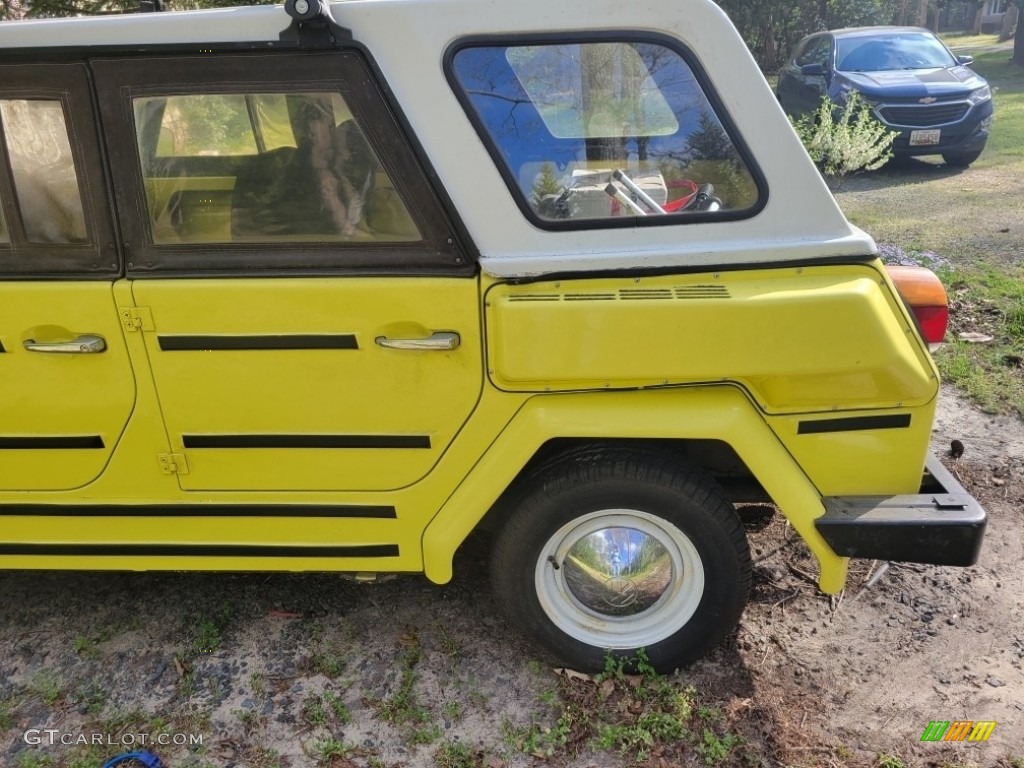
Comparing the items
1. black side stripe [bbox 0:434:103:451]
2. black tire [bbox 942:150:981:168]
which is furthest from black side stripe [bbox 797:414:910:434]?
black tire [bbox 942:150:981:168]

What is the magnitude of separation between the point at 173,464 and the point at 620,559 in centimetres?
138

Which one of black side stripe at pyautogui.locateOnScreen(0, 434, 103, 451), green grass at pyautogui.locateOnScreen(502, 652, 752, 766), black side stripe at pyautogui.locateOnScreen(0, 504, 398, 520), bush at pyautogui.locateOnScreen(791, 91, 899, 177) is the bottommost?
green grass at pyautogui.locateOnScreen(502, 652, 752, 766)

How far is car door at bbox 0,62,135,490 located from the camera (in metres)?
2.07

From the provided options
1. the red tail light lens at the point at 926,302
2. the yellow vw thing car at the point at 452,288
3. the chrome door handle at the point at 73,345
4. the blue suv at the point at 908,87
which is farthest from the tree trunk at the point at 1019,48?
the chrome door handle at the point at 73,345

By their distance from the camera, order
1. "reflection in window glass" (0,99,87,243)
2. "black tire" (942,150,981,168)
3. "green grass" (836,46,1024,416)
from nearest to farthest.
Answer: "reflection in window glass" (0,99,87,243) → "green grass" (836,46,1024,416) → "black tire" (942,150,981,168)

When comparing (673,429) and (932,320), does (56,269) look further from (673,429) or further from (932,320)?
(932,320)

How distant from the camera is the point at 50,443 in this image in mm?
2332

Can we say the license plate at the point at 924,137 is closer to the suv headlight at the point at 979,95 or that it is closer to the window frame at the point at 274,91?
the suv headlight at the point at 979,95

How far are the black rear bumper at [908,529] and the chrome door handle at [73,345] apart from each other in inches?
80.7

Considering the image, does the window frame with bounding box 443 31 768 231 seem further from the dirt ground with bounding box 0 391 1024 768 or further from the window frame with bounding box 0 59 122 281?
the dirt ground with bounding box 0 391 1024 768

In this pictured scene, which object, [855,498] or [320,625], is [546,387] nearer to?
[855,498]

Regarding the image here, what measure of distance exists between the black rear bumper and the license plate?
7928mm

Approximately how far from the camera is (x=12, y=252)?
85.7 inches

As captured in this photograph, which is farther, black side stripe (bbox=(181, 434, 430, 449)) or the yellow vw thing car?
black side stripe (bbox=(181, 434, 430, 449))
